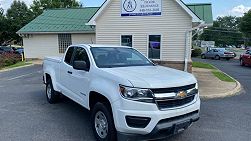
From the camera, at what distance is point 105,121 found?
16.0 feet

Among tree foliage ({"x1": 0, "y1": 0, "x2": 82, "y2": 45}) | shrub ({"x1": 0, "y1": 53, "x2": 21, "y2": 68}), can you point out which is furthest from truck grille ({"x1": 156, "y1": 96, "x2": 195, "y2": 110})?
tree foliage ({"x1": 0, "y1": 0, "x2": 82, "y2": 45})

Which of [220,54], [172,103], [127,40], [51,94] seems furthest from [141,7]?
[220,54]

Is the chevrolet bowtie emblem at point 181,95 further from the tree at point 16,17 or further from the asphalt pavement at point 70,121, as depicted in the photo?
the tree at point 16,17

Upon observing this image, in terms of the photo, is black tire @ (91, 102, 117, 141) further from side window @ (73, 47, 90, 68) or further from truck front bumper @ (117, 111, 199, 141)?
side window @ (73, 47, 90, 68)

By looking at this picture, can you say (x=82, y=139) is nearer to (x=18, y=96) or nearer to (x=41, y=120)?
(x=41, y=120)

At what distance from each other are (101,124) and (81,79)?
3.94 feet

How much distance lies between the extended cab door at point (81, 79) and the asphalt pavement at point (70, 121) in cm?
74

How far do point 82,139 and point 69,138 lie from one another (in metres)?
0.27

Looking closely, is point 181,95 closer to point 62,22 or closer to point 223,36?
point 62,22

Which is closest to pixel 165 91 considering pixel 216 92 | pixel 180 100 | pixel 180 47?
pixel 180 100

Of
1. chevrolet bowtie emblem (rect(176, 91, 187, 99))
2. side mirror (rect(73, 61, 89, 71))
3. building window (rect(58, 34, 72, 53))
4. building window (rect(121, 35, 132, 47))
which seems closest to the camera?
chevrolet bowtie emblem (rect(176, 91, 187, 99))

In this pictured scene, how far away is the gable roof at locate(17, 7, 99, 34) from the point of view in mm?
24392

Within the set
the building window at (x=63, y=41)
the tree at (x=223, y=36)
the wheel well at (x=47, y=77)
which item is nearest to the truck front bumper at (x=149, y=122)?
the wheel well at (x=47, y=77)

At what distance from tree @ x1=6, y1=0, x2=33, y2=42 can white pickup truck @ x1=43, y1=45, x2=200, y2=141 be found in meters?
42.4
